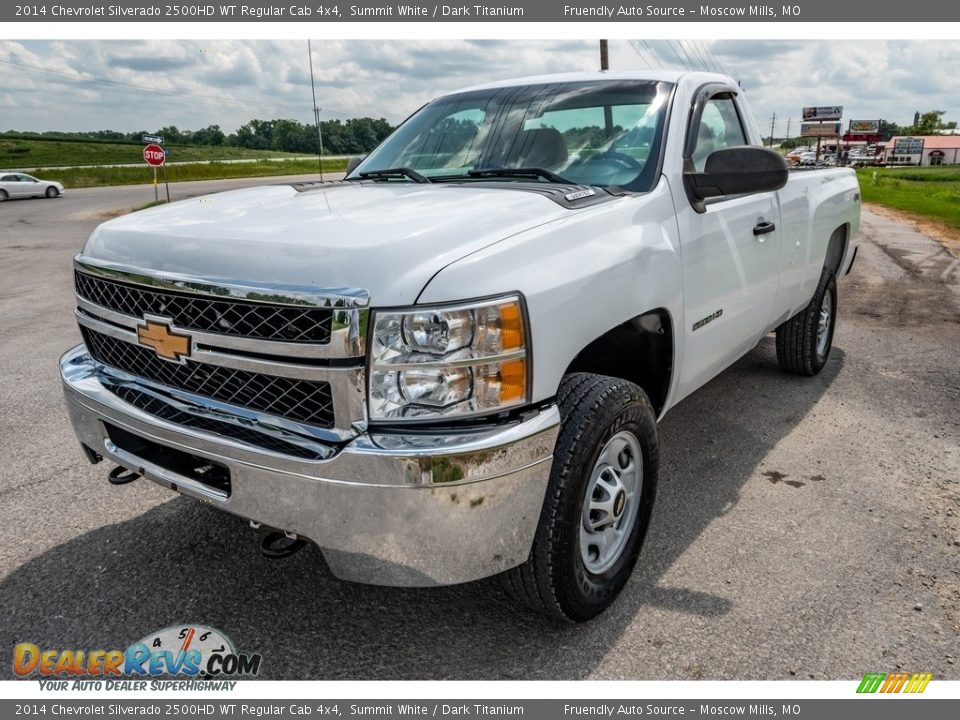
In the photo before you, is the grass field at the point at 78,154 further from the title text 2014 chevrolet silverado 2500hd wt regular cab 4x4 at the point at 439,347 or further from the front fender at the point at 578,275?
the front fender at the point at 578,275

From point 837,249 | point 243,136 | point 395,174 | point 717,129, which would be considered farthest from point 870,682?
point 243,136

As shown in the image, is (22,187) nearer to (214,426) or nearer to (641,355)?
(214,426)

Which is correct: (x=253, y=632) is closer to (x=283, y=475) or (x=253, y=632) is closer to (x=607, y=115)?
(x=283, y=475)

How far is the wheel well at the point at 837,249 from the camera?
5.40m

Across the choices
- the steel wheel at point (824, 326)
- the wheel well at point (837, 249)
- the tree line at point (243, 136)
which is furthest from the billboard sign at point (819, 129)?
the steel wheel at point (824, 326)

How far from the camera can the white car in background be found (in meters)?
32.2

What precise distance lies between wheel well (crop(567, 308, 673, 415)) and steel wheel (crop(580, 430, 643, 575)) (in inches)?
13.8

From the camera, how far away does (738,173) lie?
299cm

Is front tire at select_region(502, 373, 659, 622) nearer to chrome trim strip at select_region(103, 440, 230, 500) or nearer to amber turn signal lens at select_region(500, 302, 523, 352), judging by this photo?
amber turn signal lens at select_region(500, 302, 523, 352)

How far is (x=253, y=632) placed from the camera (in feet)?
8.47

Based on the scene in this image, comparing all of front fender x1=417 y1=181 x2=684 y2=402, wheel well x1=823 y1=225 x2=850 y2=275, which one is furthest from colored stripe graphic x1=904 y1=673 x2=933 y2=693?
wheel well x1=823 y1=225 x2=850 y2=275

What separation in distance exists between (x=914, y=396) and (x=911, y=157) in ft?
498


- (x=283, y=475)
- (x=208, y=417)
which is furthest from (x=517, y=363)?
(x=208, y=417)

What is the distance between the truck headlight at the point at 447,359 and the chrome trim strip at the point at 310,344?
0.05 m
